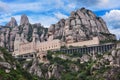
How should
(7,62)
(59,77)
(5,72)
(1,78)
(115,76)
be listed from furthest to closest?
1. (59,77)
2. (115,76)
3. (7,62)
4. (5,72)
5. (1,78)

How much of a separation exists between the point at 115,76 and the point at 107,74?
4.58 m

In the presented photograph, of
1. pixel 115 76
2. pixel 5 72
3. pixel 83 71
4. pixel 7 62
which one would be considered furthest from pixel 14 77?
pixel 83 71

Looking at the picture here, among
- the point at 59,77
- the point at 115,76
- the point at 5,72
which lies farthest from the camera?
the point at 59,77

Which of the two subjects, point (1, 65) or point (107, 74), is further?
point (107, 74)

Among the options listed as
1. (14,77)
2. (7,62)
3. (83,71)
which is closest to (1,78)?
(14,77)

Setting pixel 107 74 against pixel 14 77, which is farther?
pixel 107 74

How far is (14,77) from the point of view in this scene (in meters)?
114

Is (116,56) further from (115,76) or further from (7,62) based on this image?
(7,62)

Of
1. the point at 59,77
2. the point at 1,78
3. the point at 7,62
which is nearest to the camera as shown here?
the point at 1,78

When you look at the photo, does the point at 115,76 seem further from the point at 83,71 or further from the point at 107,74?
the point at 83,71

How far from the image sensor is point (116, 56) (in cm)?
19938

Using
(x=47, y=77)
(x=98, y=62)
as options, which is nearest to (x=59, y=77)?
(x=47, y=77)

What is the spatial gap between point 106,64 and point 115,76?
63.0ft

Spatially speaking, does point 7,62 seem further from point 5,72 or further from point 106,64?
point 106,64
